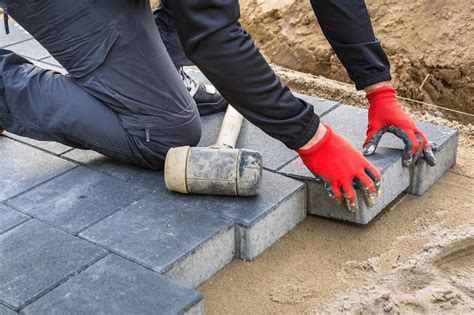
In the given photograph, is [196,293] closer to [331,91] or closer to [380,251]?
[380,251]

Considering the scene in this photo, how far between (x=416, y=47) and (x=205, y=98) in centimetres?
176

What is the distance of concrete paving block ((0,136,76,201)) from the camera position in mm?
3402

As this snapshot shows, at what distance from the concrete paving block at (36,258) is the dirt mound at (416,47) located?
284cm

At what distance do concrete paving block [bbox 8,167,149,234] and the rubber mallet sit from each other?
0.21 m

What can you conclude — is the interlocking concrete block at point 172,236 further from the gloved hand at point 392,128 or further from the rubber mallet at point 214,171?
the gloved hand at point 392,128

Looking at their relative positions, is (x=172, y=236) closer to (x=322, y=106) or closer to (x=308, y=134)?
(x=308, y=134)

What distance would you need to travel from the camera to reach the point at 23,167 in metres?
3.58

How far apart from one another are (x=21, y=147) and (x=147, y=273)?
142 centimetres

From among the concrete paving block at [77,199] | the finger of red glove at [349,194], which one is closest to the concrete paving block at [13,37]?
the concrete paving block at [77,199]

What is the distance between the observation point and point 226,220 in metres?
3.06

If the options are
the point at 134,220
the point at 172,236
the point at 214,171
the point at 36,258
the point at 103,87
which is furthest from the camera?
the point at 103,87

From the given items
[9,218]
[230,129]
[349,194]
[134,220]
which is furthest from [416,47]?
[9,218]

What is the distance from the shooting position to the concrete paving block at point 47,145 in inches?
148

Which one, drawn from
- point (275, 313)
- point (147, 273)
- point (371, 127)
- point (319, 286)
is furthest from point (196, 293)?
point (371, 127)
